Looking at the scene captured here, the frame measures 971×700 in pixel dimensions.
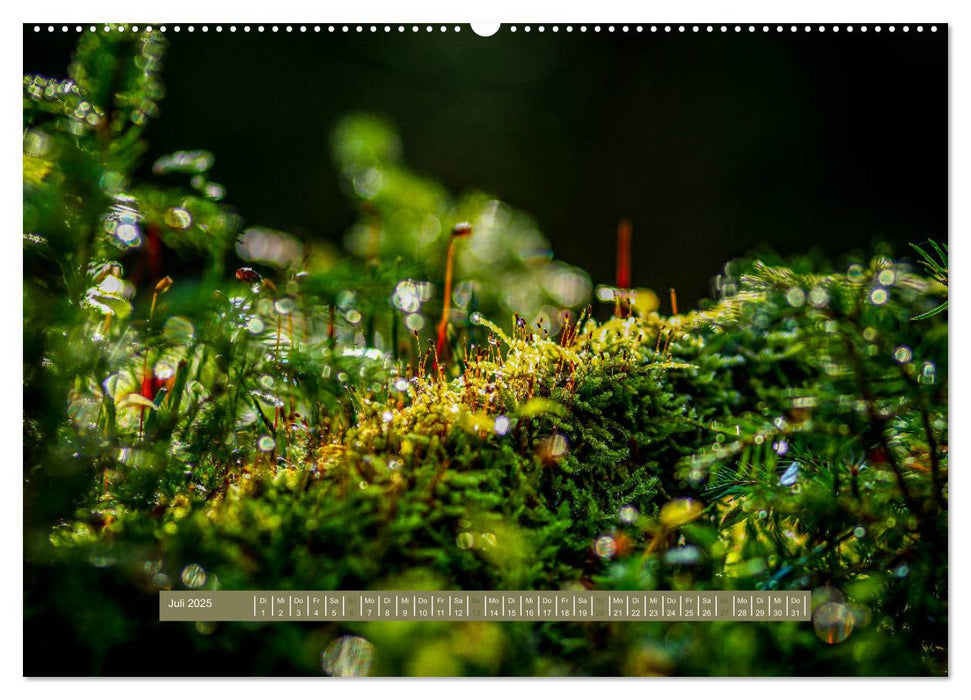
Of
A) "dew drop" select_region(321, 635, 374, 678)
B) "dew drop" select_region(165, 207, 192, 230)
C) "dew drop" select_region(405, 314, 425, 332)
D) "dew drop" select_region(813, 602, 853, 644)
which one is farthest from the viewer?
"dew drop" select_region(405, 314, 425, 332)

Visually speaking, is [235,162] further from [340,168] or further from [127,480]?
[127,480]

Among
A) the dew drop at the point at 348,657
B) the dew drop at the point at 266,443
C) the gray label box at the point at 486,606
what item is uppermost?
the dew drop at the point at 266,443

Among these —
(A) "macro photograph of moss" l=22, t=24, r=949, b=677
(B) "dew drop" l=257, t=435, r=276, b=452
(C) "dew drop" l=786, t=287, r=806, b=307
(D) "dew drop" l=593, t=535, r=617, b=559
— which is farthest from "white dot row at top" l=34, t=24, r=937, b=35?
(D) "dew drop" l=593, t=535, r=617, b=559

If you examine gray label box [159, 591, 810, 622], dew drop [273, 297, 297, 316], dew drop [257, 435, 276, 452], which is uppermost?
dew drop [273, 297, 297, 316]

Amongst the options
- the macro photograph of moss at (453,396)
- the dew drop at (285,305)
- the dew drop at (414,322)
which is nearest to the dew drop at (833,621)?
the macro photograph of moss at (453,396)

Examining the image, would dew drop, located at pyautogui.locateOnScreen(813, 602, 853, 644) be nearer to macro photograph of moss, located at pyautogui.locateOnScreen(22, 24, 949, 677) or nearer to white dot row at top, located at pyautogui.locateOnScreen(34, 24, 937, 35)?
macro photograph of moss, located at pyautogui.locateOnScreen(22, 24, 949, 677)

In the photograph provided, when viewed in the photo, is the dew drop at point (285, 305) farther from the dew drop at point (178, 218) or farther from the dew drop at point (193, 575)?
the dew drop at point (193, 575)

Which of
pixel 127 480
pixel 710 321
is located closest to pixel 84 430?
pixel 127 480
